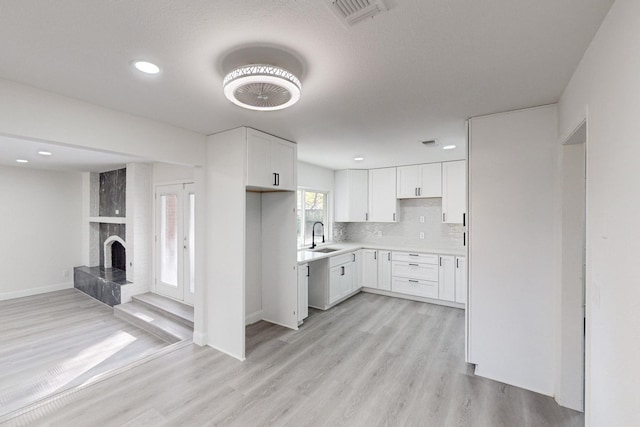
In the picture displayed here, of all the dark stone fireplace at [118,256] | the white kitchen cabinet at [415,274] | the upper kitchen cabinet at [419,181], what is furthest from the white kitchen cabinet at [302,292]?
the dark stone fireplace at [118,256]

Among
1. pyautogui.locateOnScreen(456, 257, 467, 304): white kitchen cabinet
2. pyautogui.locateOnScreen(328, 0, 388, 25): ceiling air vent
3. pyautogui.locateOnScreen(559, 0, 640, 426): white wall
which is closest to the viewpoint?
pyautogui.locateOnScreen(559, 0, 640, 426): white wall

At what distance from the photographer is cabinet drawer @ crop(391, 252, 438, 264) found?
15.2ft

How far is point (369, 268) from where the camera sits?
523 centimetres

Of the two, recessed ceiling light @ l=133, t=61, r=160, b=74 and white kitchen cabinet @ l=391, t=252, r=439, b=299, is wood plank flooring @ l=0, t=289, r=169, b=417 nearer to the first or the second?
recessed ceiling light @ l=133, t=61, r=160, b=74

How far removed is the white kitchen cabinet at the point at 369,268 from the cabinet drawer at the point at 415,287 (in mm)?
363

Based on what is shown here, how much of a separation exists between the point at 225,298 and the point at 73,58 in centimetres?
236

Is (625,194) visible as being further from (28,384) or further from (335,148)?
(28,384)

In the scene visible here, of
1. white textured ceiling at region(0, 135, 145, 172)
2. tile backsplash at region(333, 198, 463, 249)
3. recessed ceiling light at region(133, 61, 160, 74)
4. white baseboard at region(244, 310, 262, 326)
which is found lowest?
white baseboard at region(244, 310, 262, 326)

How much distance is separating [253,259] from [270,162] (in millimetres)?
1504

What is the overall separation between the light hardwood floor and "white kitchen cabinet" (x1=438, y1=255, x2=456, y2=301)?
1.12 m

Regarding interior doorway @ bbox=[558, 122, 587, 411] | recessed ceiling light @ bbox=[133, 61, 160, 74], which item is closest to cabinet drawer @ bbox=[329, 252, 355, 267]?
interior doorway @ bbox=[558, 122, 587, 411]

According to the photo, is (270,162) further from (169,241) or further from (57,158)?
(57,158)

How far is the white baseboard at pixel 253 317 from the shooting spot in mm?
3807

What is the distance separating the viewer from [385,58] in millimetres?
1613
